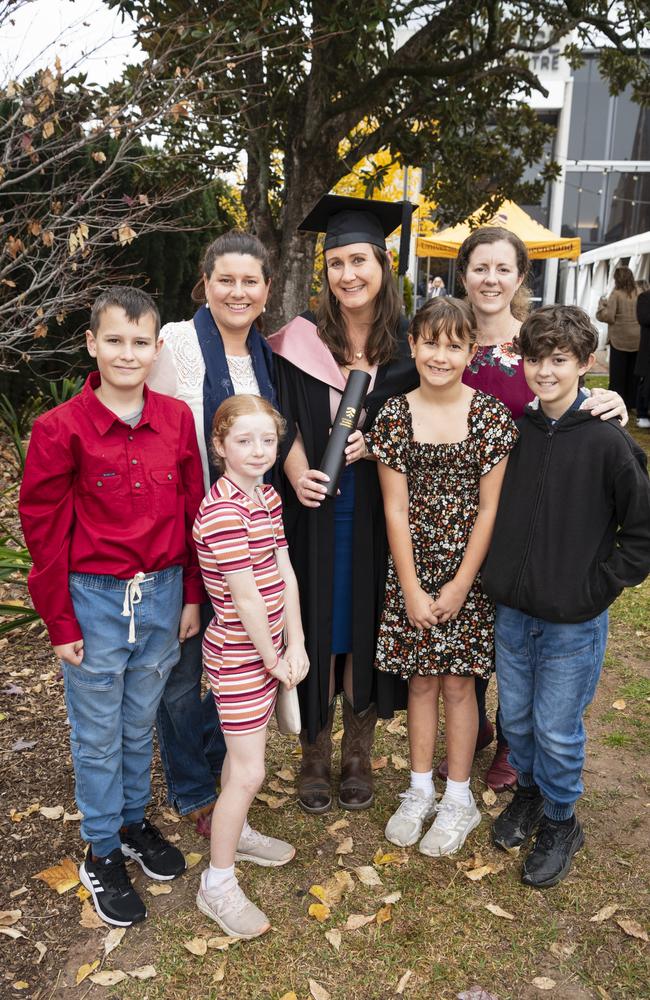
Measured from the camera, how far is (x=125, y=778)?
2.50 m

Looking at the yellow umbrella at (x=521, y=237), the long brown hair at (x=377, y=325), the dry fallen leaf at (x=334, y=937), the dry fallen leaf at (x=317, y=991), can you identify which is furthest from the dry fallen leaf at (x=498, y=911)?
the yellow umbrella at (x=521, y=237)

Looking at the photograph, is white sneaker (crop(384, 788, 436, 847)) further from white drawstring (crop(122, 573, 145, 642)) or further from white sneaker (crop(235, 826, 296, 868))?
white drawstring (crop(122, 573, 145, 642))

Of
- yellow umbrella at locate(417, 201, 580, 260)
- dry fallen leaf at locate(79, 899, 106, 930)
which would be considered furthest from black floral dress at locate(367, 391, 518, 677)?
yellow umbrella at locate(417, 201, 580, 260)

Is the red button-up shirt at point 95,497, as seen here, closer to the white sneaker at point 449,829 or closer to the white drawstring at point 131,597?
the white drawstring at point 131,597

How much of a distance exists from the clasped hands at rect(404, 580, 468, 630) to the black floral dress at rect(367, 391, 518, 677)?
4 cm

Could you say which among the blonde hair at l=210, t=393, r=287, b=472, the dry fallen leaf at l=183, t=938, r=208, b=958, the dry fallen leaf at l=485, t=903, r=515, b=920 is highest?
the blonde hair at l=210, t=393, r=287, b=472

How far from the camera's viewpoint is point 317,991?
7.10 ft

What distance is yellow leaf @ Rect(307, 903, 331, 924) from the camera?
2430 mm

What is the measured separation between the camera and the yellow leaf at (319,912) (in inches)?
95.7

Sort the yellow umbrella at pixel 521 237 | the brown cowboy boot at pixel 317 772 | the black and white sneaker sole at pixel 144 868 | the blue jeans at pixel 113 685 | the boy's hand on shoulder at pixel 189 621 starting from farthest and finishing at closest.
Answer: the yellow umbrella at pixel 521 237 < the brown cowboy boot at pixel 317 772 < the black and white sneaker sole at pixel 144 868 < the boy's hand on shoulder at pixel 189 621 < the blue jeans at pixel 113 685

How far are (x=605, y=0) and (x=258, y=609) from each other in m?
6.79

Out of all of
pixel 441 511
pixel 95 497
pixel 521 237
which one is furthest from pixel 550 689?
pixel 521 237

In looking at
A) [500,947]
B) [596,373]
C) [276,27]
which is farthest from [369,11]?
[596,373]

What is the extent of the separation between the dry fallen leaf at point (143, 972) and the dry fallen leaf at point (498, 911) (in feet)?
3.44
